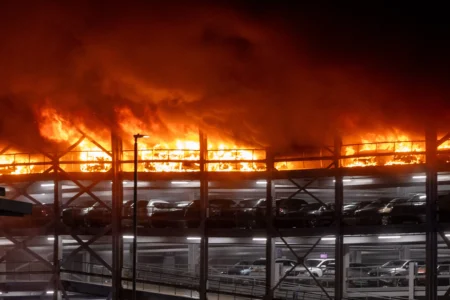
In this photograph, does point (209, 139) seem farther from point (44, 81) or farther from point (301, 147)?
point (44, 81)

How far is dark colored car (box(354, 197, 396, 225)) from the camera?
3741 centimetres

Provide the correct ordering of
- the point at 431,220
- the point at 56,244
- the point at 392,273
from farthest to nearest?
the point at 56,244, the point at 392,273, the point at 431,220

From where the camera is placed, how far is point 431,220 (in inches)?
1410

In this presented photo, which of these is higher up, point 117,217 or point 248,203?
point 248,203

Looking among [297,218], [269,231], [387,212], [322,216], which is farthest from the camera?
[269,231]

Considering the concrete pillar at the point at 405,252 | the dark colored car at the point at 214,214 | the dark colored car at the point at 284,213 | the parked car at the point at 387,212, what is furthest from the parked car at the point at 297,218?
the concrete pillar at the point at 405,252

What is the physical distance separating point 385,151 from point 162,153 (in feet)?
36.6

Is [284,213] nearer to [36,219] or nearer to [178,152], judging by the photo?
[178,152]

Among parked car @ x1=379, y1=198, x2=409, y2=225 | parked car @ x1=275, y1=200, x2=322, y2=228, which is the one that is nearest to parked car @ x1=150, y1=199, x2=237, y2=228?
parked car @ x1=275, y1=200, x2=322, y2=228

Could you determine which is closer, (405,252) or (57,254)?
(57,254)

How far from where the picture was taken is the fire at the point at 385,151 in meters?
37.2

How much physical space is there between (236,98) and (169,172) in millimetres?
4912

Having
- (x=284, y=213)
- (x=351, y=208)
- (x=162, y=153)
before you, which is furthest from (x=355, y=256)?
(x=162, y=153)

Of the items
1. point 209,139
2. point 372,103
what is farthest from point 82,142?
point 372,103
